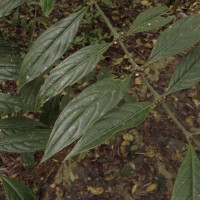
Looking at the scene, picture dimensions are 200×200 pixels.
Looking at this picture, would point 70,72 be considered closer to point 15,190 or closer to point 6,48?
point 15,190

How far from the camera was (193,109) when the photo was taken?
120 inches

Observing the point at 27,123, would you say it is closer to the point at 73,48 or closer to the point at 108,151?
the point at 108,151

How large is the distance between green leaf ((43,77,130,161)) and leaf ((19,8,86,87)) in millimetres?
205

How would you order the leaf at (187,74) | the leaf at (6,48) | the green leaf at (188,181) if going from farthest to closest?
the leaf at (6,48), the leaf at (187,74), the green leaf at (188,181)

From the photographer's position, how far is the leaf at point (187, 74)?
93 centimetres

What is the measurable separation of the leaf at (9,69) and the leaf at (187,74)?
51cm

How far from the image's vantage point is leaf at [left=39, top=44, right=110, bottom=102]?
95 centimetres

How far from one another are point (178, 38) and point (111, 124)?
353 millimetres

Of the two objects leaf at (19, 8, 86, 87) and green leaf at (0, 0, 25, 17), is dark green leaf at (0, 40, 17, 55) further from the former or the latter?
leaf at (19, 8, 86, 87)

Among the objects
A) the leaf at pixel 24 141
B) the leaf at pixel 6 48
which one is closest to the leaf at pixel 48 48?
the leaf at pixel 24 141

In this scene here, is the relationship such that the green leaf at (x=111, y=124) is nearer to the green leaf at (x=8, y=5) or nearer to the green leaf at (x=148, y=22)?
the green leaf at (x=148, y=22)

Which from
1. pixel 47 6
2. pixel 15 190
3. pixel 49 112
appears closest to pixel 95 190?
pixel 49 112

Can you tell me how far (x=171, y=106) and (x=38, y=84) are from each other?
6.38 feet

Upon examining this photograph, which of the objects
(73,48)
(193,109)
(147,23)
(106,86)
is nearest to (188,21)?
(147,23)
